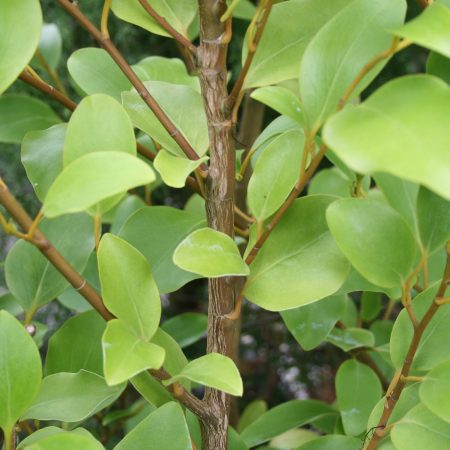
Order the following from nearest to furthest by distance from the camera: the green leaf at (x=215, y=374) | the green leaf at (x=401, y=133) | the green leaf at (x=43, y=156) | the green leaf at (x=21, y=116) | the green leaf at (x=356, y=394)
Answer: the green leaf at (x=401, y=133) < the green leaf at (x=215, y=374) < the green leaf at (x=43, y=156) < the green leaf at (x=356, y=394) < the green leaf at (x=21, y=116)

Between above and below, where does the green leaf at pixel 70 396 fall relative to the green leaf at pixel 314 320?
above

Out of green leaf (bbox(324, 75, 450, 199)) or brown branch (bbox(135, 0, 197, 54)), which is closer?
green leaf (bbox(324, 75, 450, 199))

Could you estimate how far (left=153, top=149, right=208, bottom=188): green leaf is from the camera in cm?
40

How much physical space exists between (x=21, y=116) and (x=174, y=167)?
386 mm

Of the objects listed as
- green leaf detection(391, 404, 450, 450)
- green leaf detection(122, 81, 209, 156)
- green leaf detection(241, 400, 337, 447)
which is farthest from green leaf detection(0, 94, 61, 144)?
green leaf detection(391, 404, 450, 450)

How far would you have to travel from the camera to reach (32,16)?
39 cm

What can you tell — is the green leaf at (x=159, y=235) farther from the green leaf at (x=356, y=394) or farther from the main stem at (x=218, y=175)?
the green leaf at (x=356, y=394)

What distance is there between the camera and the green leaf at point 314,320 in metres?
0.59

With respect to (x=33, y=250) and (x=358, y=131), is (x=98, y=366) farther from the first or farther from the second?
(x=358, y=131)

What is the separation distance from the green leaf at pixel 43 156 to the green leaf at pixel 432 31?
0.96 feet

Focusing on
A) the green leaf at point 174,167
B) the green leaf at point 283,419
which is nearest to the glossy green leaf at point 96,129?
the green leaf at point 174,167

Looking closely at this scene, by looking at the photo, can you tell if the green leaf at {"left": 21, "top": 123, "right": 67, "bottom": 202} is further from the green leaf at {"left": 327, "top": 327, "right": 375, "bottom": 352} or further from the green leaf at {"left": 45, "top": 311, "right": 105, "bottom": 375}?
the green leaf at {"left": 327, "top": 327, "right": 375, "bottom": 352}

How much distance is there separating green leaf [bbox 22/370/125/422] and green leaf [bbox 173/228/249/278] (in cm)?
11

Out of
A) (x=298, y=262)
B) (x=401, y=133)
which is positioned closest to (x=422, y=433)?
(x=298, y=262)
